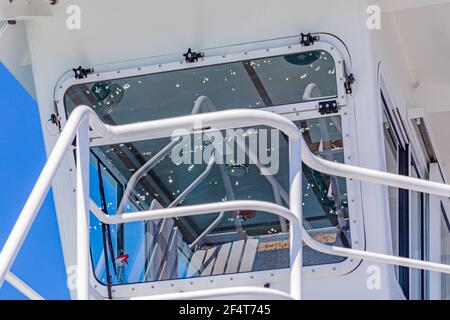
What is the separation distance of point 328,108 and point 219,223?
0.81m

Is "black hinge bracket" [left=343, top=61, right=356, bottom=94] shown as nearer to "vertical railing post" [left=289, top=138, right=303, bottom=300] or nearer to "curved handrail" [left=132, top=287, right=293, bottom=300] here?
"vertical railing post" [left=289, top=138, right=303, bottom=300]

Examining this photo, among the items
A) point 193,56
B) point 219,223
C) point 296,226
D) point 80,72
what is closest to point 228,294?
point 296,226

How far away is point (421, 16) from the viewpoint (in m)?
6.20

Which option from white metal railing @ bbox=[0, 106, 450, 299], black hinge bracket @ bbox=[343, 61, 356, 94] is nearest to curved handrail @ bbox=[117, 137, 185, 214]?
black hinge bracket @ bbox=[343, 61, 356, 94]

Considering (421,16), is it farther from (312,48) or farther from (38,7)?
(38,7)

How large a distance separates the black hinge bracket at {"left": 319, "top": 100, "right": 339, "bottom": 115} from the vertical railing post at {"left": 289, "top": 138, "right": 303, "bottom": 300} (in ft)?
7.48

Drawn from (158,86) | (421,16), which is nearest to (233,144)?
(158,86)

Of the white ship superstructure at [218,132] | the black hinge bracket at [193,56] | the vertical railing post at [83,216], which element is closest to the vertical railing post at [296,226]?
the vertical railing post at [83,216]

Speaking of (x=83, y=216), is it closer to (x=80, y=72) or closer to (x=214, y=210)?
(x=214, y=210)

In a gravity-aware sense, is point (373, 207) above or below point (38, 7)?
below
